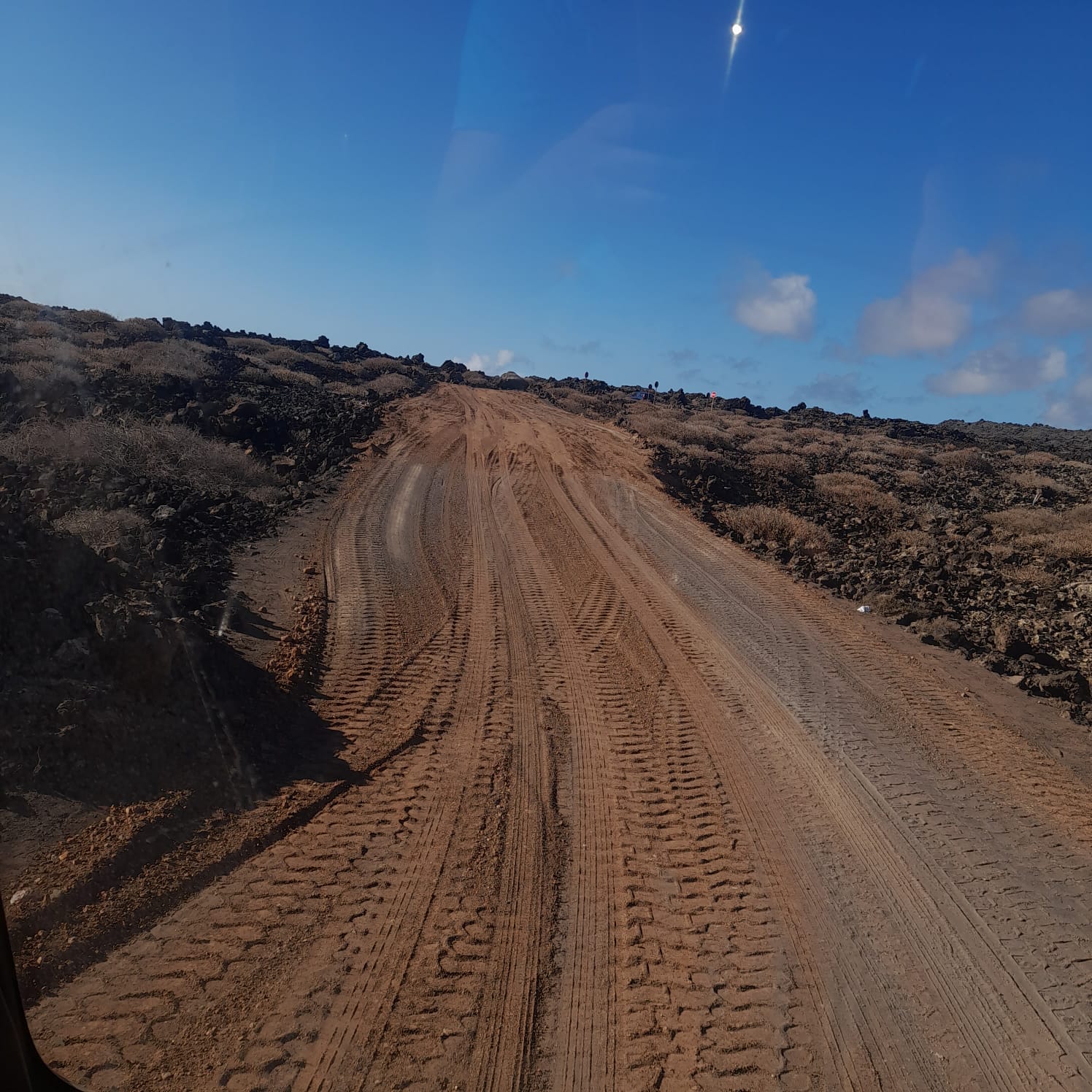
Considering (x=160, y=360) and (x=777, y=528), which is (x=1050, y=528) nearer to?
(x=777, y=528)

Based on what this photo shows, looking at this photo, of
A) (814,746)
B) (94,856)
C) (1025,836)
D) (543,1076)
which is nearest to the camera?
(543,1076)

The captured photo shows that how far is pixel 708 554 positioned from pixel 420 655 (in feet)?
26.2

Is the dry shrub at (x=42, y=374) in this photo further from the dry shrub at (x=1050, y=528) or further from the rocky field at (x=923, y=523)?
the dry shrub at (x=1050, y=528)

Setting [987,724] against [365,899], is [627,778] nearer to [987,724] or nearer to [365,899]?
[365,899]

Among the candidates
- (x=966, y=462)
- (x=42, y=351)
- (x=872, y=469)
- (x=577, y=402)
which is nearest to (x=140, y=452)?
(x=42, y=351)

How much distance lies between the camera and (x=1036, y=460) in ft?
109

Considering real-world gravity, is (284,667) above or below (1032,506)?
below

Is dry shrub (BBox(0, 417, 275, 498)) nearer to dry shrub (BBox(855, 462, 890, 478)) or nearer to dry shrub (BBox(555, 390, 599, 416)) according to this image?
dry shrub (BBox(855, 462, 890, 478))

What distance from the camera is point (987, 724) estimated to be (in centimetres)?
848

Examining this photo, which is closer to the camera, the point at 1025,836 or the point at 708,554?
the point at 1025,836

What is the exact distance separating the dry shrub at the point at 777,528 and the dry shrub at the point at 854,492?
4.15 m

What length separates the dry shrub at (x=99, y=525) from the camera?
10.1m

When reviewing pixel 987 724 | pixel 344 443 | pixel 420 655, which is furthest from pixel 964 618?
pixel 344 443

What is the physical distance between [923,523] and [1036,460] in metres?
19.4
